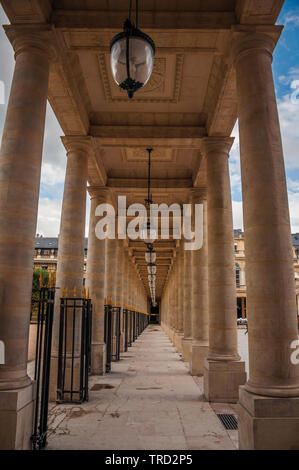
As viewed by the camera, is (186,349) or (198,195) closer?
(198,195)

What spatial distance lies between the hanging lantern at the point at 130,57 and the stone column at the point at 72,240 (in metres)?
6.54

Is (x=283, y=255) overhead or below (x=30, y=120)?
below

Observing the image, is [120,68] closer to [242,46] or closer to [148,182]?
[242,46]

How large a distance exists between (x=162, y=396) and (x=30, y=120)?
8.01 m

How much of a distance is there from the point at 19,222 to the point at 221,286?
6.23 metres

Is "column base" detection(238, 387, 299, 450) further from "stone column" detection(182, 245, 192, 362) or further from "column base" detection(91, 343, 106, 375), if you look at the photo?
"stone column" detection(182, 245, 192, 362)

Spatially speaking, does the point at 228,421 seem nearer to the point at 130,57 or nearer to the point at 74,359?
the point at 74,359

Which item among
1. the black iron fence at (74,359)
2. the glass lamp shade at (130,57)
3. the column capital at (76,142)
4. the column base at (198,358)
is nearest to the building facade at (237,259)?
the column base at (198,358)

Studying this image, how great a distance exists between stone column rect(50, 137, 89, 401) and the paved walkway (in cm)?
144

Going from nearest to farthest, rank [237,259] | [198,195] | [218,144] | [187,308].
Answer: [218,144] → [198,195] → [187,308] → [237,259]

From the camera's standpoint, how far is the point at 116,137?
11.8 m

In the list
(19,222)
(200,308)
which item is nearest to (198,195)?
(200,308)

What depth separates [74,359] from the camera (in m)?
9.66
